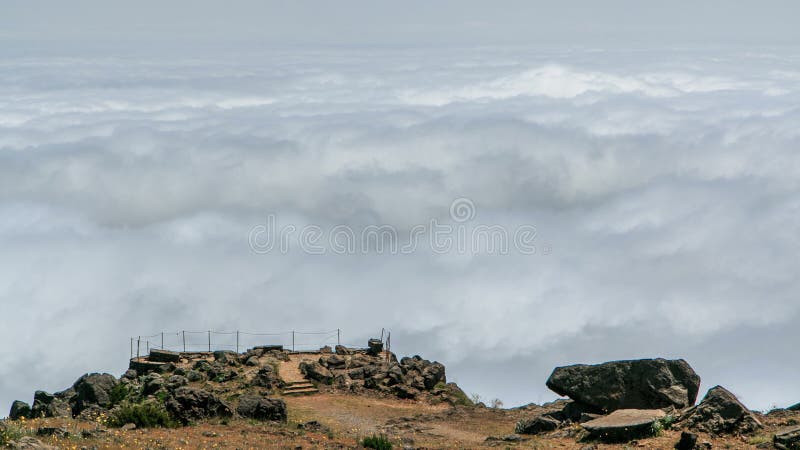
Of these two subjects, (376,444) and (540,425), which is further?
(540,425)

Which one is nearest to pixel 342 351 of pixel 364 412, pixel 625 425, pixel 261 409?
pixel 364 412

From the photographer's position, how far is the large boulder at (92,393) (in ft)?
118

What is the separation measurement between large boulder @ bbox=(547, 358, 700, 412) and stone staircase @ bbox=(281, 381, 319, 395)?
41.3ft

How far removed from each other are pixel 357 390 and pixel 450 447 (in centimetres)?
1302

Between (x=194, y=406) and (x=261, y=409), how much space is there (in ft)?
7.72

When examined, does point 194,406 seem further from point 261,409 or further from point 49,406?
point 49,406

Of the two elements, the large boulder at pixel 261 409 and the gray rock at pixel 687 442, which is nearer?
the gray rock at pixel 687 442

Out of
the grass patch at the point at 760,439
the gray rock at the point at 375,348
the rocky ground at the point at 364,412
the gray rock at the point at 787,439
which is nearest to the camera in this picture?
the gray rock at the point at 787,439

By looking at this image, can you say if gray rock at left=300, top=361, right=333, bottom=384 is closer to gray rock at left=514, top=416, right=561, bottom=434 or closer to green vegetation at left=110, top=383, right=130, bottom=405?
green vegetation at left=110, top=383, right=130, bottom=405

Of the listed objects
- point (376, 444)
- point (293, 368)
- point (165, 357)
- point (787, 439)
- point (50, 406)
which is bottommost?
point (787, 439)

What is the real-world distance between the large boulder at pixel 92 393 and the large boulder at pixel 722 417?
20610mm

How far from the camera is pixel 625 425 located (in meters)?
26.1

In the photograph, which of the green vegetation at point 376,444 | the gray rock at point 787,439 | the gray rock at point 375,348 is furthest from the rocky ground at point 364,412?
the gray rock at point 375,348

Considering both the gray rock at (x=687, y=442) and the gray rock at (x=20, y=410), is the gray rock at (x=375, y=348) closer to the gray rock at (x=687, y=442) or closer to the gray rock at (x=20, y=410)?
the gray rock at (x=20, y=410)
